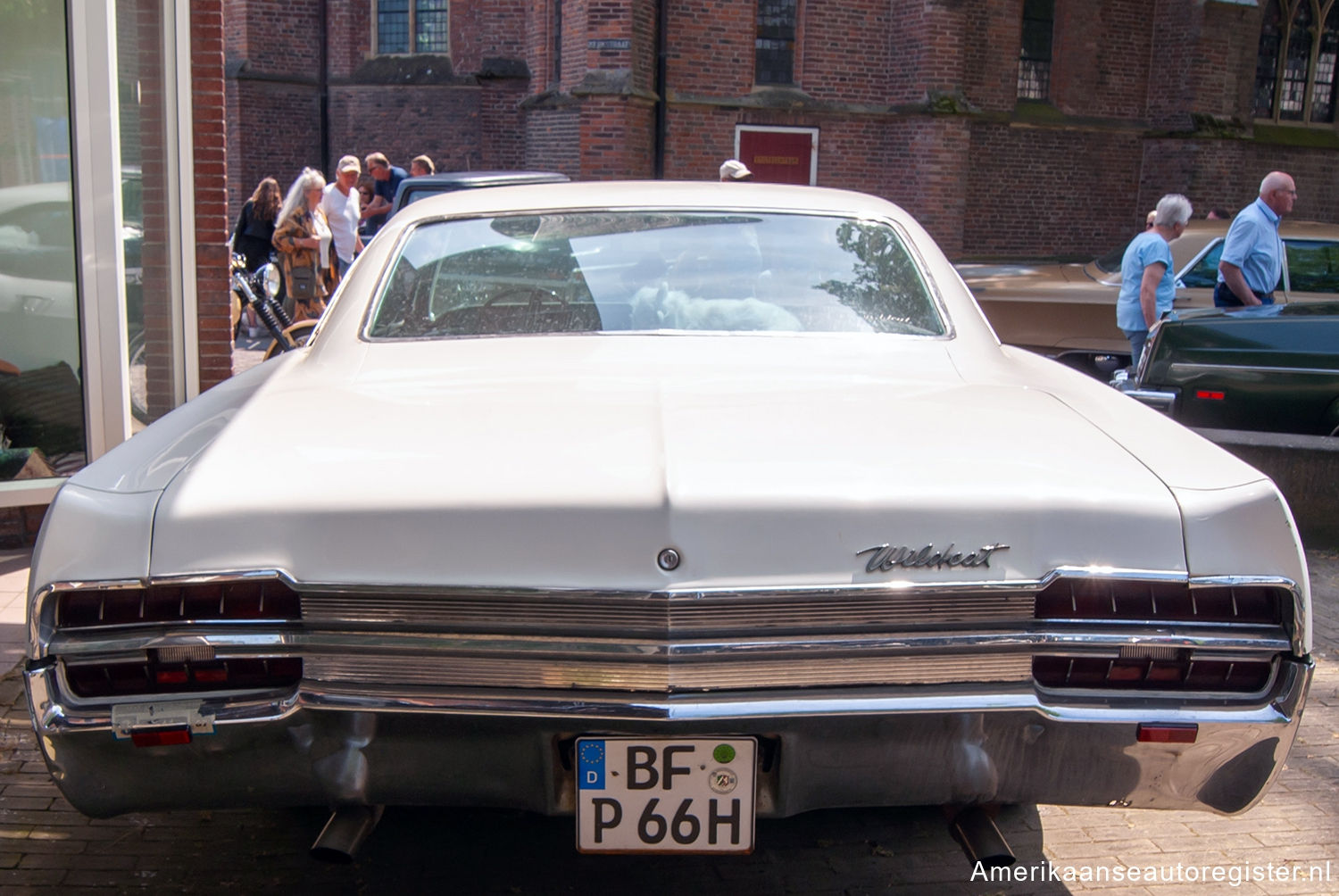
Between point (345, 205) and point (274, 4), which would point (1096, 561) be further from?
point (274, 4)

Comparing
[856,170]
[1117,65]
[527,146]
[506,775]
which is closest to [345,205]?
[527,146]

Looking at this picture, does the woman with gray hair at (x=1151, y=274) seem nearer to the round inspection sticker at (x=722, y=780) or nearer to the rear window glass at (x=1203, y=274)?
the rear window glass at (x=1203, y=274)

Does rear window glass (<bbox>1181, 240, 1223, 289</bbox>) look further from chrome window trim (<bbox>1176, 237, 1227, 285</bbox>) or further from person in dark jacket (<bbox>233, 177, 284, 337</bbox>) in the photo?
person in dark jacket (<bbox>233, 177, 284, 337</bbox>)

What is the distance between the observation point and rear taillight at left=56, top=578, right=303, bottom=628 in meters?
2.11

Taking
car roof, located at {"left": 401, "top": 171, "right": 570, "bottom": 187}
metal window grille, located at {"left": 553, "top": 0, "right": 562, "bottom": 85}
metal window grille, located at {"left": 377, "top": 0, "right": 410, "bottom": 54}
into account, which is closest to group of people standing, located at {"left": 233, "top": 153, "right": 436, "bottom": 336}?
car roof, located at {"left": 401, "top": 171, "right": 570, "bottom": 187}

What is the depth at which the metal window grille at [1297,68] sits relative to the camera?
79.0 ft

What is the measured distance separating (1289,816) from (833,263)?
77.3 inches

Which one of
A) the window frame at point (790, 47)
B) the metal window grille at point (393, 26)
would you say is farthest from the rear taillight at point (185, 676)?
the metal window grille at point (393, 26)

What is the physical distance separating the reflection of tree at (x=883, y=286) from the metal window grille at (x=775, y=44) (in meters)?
18.8

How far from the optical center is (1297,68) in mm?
24219

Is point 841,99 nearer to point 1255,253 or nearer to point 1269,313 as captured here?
point 1255,253

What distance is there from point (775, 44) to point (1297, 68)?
1088 centimetres

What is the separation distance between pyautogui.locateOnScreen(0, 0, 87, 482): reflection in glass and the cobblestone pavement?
9.42 feet

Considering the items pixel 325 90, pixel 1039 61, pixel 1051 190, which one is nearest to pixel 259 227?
pixel 325 90
